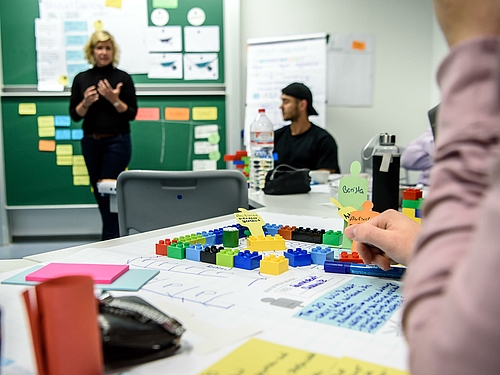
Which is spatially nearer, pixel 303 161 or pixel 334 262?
pixel 334 262

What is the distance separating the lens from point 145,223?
1.85 metres

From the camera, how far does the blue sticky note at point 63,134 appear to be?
13.9 ft

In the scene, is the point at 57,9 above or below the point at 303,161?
above

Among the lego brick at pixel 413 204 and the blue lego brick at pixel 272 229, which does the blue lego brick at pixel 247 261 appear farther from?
the lego brick at pixel 413 204

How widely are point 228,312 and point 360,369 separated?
24cm

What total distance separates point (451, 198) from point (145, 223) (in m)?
1.56

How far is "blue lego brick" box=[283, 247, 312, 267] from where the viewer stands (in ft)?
3.31

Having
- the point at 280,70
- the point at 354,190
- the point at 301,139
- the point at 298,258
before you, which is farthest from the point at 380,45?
the point at 298,258

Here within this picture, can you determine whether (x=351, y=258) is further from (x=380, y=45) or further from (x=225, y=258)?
(x=380, y=45)

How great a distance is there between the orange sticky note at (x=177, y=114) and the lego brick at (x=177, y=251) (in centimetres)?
335

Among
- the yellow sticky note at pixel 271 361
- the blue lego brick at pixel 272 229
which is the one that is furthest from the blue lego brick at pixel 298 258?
the yellow sticky note at pixel 271 361

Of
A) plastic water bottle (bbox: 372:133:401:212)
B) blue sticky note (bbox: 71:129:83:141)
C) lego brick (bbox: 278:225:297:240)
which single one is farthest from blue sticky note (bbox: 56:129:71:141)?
lego brick (bbox: 278:225:297:240)

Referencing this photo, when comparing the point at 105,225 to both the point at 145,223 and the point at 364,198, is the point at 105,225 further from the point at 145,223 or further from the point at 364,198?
the point at 364,198

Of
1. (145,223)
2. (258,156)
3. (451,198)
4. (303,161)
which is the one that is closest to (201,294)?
(451,198)
